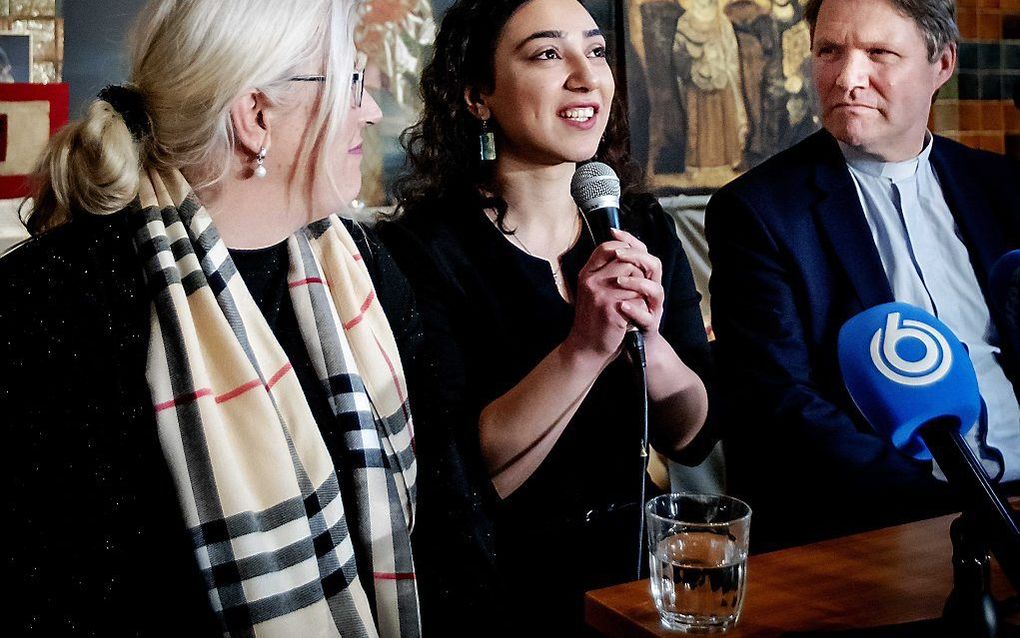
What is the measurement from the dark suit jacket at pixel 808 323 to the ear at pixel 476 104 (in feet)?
1.55

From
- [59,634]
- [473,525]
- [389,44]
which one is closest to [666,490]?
[473,525]

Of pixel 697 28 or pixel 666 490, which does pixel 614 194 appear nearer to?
pixel 666 490

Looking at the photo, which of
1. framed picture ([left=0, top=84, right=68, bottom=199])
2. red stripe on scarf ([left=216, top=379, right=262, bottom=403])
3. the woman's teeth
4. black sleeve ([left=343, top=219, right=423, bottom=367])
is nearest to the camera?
red stripe on scarf ([left=216, top=379, right=262, bottom=403])

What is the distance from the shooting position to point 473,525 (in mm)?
1406

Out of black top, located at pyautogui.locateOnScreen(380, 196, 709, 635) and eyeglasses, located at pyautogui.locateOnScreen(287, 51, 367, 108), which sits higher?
eyeglasses, located at pyautogui.locateOnScreen(287, 51, 367, 108)

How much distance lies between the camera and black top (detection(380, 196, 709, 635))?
1.54m

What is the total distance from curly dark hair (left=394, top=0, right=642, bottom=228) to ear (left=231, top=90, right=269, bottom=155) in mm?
526

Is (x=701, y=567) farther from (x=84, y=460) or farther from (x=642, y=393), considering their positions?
(x=84, y=460)

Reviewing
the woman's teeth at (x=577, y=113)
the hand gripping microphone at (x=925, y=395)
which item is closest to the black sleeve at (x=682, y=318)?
the woman's teeth at (x=577, y=113)

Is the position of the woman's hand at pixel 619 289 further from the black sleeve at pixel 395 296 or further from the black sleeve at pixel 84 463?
the black sleeve at pixel 84 463

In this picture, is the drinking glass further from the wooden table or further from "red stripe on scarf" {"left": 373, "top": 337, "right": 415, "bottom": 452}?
"red stripe on scarf" {"left": 373, "top": 337, "right": 415, "bottom": 452}

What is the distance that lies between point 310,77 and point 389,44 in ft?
6.13

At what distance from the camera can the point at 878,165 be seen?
183 centimetres

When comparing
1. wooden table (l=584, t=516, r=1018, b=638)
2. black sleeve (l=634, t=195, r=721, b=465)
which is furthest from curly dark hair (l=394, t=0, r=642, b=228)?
wooden table (l=584, t=516, r=1018, b=638)
